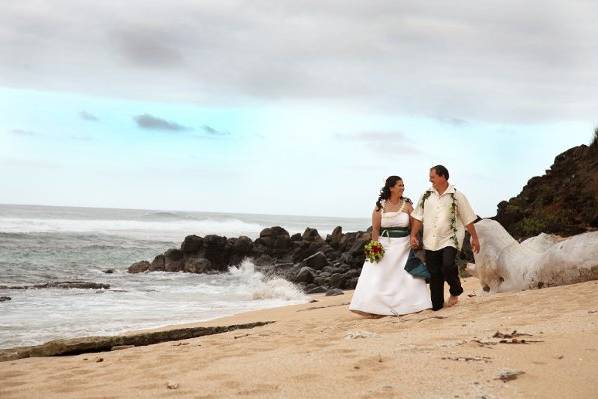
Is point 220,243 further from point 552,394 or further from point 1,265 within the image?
point 552,394

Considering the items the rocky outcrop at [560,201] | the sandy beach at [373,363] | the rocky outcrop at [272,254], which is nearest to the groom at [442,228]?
the sandy beach at [373,363]

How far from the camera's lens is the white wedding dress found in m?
8.96

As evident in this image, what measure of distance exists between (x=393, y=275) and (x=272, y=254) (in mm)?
22758

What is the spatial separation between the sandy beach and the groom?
735mm

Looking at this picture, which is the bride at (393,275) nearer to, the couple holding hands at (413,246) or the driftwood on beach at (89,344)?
the couple holding hands at (413,246)

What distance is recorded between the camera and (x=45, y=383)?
19.1ft

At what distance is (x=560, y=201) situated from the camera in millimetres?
18734

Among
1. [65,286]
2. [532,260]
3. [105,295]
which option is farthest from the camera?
[65,286]

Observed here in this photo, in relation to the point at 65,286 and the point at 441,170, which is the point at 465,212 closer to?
the point at 441,170

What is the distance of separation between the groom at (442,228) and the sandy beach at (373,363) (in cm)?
73

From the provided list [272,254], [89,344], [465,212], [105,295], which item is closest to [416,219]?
[465,212]

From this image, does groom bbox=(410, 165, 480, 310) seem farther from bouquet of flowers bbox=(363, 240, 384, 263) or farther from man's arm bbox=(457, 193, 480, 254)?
bouquet of flowers bbox=(363, 240, 384, 263)

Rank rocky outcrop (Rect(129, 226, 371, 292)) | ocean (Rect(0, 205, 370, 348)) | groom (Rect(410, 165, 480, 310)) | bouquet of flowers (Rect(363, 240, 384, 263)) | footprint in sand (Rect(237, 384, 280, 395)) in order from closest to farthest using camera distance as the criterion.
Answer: footprint in sand (Rect(237, 384, 280, 395))
groom (Rect(410, 165, 480, 310))
bouquet of flowers (Rect(363, 240, 384, 263))
ocean (Rect(0, 205, 370, 348))
rocky outcrop (Rect(129, 226, 371, 292))

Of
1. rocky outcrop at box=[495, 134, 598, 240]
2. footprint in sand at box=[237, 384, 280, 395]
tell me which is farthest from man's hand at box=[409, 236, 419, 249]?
rocky outcrop at box=[495, 134, 598, 240]
